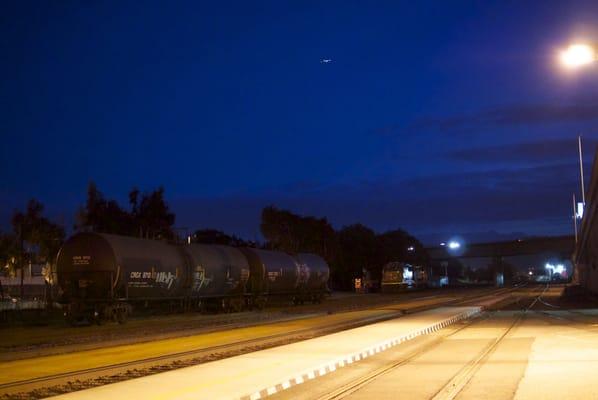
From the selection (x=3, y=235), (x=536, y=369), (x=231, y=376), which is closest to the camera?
(x=231, y=376)

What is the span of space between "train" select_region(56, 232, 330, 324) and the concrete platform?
12.7 m

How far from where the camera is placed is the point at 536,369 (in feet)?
51.9

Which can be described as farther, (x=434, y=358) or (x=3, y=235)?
(x=3, y=235)

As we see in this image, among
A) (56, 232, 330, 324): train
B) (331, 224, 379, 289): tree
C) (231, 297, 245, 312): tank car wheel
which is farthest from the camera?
(331, 224, 379, 289): tree

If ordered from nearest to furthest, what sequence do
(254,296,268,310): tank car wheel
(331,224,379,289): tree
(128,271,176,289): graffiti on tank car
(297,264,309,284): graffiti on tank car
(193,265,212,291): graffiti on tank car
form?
1. (128,271,176,289): graffiti on tank car
2. (193,265,212,291): graffiti on tank car
3. (254,296,268,310): tank car wheel
4. (297,264,309,284): graffiti on tank car
5. (331,224,379,289): tree

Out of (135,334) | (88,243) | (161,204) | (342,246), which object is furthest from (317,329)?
(342,246)

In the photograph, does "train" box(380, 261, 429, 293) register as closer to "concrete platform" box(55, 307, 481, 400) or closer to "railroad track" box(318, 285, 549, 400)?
"railroad track" box(318, 285, 549, 400)

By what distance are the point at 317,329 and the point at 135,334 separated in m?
7.70

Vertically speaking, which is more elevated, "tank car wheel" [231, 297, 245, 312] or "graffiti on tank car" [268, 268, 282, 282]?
"graffiti on tank car" [268, 268, 282, 282]

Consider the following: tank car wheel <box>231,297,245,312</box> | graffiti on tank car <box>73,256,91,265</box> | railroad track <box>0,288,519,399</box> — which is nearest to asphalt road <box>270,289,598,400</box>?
railroad track <box>0,288,519,399</box>

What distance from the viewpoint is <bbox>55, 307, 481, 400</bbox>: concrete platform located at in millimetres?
12227

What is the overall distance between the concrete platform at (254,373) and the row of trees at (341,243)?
1891 inches

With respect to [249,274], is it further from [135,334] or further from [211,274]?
[135,334]

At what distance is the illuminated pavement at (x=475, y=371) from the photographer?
12.8 meters
